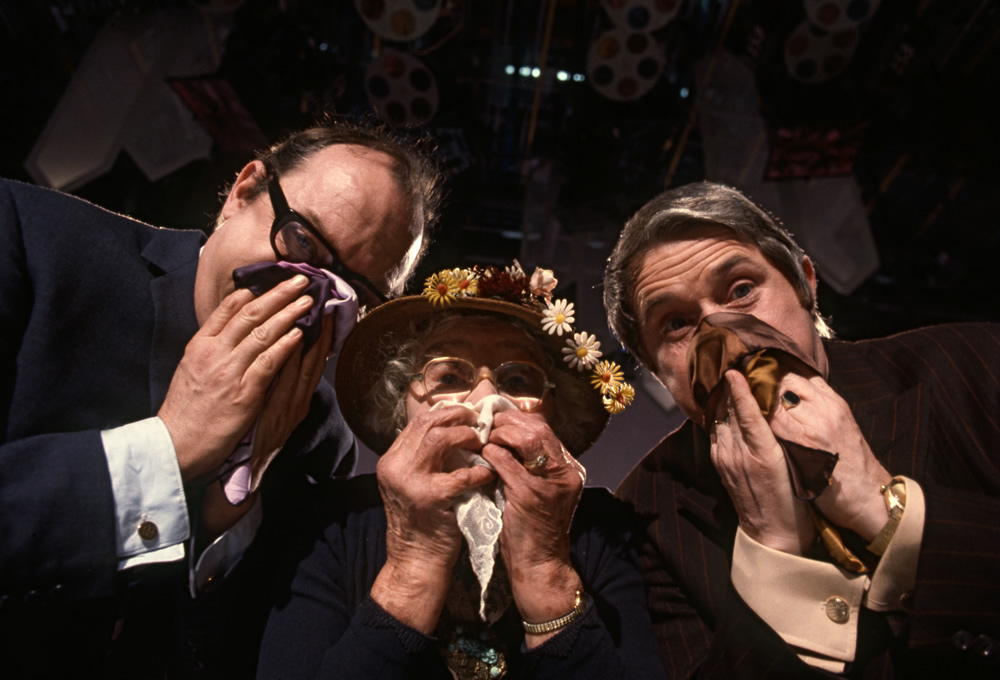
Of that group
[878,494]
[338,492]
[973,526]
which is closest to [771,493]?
[878,494]

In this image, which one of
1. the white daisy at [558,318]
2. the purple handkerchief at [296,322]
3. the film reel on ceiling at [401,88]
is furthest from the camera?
the film reel on ceiling at [401,88]

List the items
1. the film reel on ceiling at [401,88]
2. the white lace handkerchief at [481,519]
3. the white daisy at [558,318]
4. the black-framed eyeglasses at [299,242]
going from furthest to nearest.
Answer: the film reel on ceiling at [401,88], the white daisy at [558,318], the black-framed eyeglasses at [299,242], the white lace handkerchief at [481,519]

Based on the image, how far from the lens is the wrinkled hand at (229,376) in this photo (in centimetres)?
158

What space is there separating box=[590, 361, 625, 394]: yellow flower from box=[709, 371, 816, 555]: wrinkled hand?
1.90 ft

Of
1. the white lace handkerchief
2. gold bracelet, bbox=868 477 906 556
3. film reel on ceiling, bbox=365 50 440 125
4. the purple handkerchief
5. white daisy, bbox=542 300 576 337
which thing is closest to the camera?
gold bracelet, bbox=868 477 906 556

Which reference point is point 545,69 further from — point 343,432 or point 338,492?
point 338,492

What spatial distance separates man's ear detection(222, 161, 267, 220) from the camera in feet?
7.38

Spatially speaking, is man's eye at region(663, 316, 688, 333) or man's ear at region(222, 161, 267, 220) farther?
man's eye at region(663, 316, 688, 333)

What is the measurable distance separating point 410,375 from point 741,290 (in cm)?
147

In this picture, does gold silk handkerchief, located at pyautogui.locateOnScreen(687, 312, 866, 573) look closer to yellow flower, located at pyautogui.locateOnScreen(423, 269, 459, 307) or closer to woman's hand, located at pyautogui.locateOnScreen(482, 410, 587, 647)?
woman's hand, located at pyautogui.locateOnScreen(482, 410, 587, 647)

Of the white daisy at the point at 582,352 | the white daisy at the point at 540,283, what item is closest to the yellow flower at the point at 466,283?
the white daisy at the point at 540,283

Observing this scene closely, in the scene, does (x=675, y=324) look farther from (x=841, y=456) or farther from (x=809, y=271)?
(x=841, y=456)

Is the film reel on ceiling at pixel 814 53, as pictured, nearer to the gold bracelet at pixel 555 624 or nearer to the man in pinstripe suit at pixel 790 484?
the man in pinstripe suit at pixel 790 484

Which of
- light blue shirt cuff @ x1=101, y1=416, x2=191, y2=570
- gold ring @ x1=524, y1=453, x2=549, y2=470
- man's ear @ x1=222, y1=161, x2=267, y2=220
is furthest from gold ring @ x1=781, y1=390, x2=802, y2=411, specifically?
man's ear @ x1=222, y1=161, x2=267, y2=220
